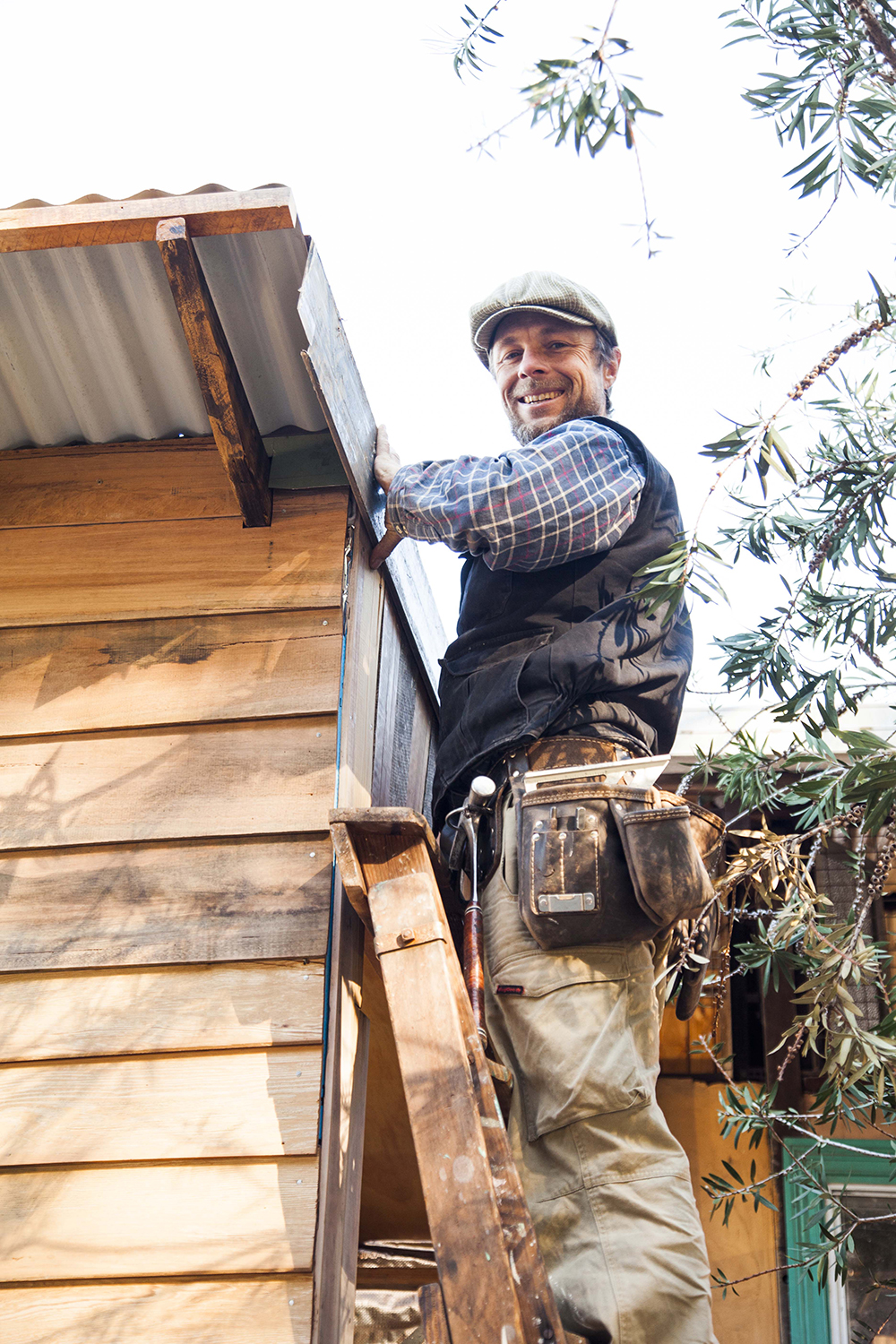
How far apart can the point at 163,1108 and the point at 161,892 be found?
0.47 metres

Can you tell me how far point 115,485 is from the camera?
297 centimetres

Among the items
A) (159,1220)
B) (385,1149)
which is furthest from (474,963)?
(385,1149)

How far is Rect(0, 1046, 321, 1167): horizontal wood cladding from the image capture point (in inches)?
86.7

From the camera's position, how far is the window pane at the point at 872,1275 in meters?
4.19

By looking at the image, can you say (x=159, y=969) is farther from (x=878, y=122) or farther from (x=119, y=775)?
(x=878, y=122)

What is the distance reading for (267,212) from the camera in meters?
2.29

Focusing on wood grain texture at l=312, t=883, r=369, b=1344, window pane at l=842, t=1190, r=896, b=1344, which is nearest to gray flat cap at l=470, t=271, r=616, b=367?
wood grain texture at l=312, t=883, r=369, b=1344

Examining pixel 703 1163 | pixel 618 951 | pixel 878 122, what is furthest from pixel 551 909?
pixel 703 1163

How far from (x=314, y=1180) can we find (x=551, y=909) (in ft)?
2.33

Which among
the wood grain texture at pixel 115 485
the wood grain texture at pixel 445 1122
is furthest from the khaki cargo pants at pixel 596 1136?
the wood grain texture at pixel 115 485

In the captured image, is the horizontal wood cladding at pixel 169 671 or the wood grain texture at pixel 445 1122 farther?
the horizontal wood cladding at pixel 169 671

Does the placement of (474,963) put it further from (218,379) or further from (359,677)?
(218,379)

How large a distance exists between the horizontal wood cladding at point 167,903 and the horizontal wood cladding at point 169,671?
34cm

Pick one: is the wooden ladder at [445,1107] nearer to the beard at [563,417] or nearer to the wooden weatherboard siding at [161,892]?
the wooden weatherboard siding at [161,892]
